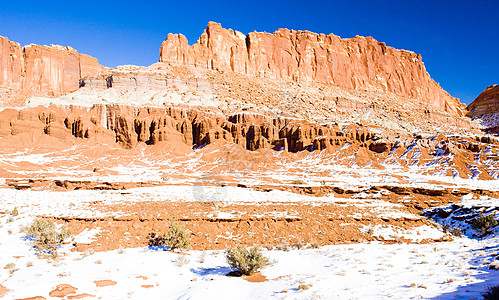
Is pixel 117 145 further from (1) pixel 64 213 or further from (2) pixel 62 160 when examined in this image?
(1) pixel 64 213

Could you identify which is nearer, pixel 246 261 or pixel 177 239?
pixel 246 261

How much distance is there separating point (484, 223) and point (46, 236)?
2081 centimetres

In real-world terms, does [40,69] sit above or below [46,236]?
above

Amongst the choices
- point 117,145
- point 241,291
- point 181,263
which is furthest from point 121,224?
point 117,145

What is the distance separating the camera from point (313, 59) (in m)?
111

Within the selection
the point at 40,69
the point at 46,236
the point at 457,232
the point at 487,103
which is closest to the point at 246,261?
the point at 46,236

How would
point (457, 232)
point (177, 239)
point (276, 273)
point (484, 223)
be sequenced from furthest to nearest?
point (457, 232) → point (484, 223) → point (177, 239) → point (276, 273)

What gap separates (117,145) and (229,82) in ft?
133

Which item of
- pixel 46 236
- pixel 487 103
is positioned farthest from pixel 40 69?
pixel 487 103

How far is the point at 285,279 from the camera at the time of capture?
313 inches

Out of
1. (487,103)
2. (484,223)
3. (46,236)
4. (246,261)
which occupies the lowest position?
(484,223)

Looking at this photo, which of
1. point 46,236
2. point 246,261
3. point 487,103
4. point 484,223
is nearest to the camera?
point 246,261

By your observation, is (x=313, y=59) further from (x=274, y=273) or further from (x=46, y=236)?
(x=46, y=236)

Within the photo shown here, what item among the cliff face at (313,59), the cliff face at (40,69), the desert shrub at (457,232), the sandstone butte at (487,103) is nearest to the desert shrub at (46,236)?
the desert shrub at (457,232)
